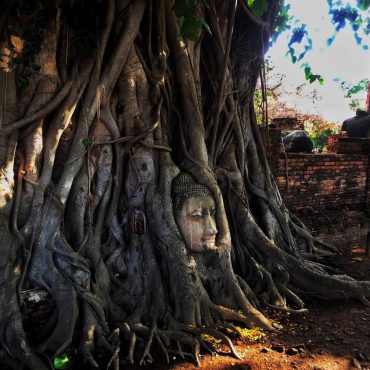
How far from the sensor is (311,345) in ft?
9.47

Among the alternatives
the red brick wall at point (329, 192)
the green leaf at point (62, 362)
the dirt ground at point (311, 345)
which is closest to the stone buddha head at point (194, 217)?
the dirt ground at point (311, 345)

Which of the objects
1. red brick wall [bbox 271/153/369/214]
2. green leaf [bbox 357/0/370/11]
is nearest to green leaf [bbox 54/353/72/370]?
green leaf [bbox 357/0/370/11]

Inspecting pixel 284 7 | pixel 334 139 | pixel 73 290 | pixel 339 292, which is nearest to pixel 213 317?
pixel 73 290

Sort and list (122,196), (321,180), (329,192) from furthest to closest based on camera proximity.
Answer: (329,192) → (321,180) → (122,196)

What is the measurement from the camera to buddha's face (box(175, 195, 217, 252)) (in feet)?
10.8

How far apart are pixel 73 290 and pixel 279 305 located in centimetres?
188

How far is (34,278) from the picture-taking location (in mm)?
2826

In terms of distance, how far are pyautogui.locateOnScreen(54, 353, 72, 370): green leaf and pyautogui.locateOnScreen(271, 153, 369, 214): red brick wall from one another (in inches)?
151

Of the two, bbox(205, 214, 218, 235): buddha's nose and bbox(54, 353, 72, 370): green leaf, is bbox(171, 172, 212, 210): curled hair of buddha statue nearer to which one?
bbox(205, 214, 218, 235): buddha's nose

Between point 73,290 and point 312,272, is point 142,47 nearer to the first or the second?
point 73,290

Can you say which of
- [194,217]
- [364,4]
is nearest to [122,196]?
[194,217]

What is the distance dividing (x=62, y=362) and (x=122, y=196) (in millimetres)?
1461

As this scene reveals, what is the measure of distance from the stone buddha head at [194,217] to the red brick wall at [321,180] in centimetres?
237

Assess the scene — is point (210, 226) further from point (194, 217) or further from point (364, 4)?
point (364, 4)
